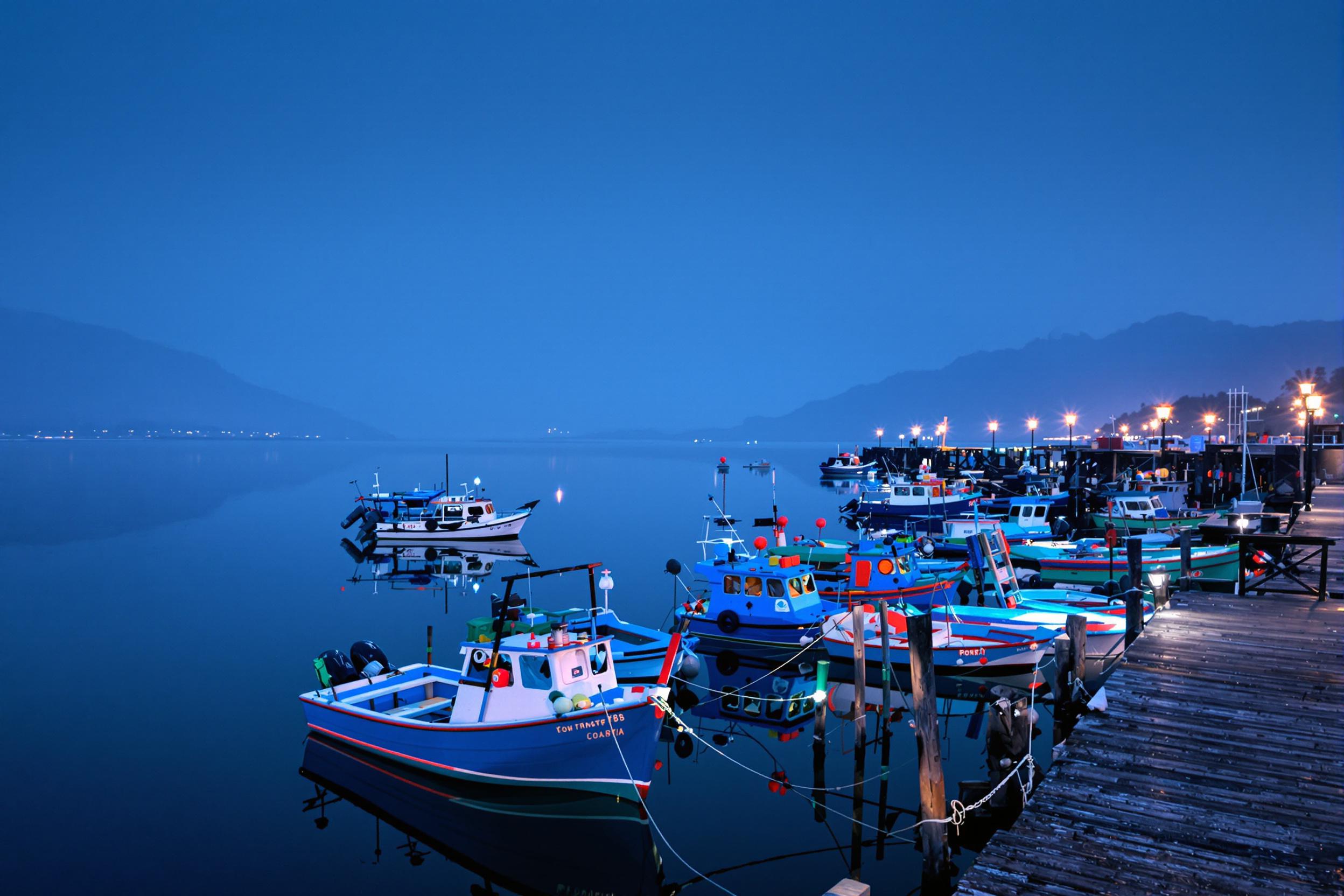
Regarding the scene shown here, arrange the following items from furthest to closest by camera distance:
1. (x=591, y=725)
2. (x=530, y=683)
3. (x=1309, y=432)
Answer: (x=1309, y=432), (x=530, y=683), (x=591, y=725)

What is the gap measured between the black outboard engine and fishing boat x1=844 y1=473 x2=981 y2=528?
1640 inches

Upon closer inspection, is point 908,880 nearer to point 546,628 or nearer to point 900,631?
point 900,631

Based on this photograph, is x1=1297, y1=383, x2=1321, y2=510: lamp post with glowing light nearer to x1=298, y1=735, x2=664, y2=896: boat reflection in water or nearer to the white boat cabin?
the white boat cabin

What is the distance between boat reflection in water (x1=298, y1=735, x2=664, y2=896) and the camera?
1330cm

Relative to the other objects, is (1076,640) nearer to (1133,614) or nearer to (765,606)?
(1133,614)

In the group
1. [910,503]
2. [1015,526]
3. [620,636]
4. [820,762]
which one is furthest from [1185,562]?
[910,503]

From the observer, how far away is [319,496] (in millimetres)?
95750

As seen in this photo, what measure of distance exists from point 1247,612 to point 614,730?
14.0 metres

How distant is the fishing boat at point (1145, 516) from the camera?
39.3 metres

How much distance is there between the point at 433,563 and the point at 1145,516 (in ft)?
126

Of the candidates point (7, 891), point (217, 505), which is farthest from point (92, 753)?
point (217, 505)

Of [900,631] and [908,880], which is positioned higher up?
[900,631]

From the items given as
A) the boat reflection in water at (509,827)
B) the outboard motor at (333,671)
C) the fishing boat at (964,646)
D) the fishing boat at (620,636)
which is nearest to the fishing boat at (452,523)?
the fishing boat at (620,636)

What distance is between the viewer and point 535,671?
15.1 m
